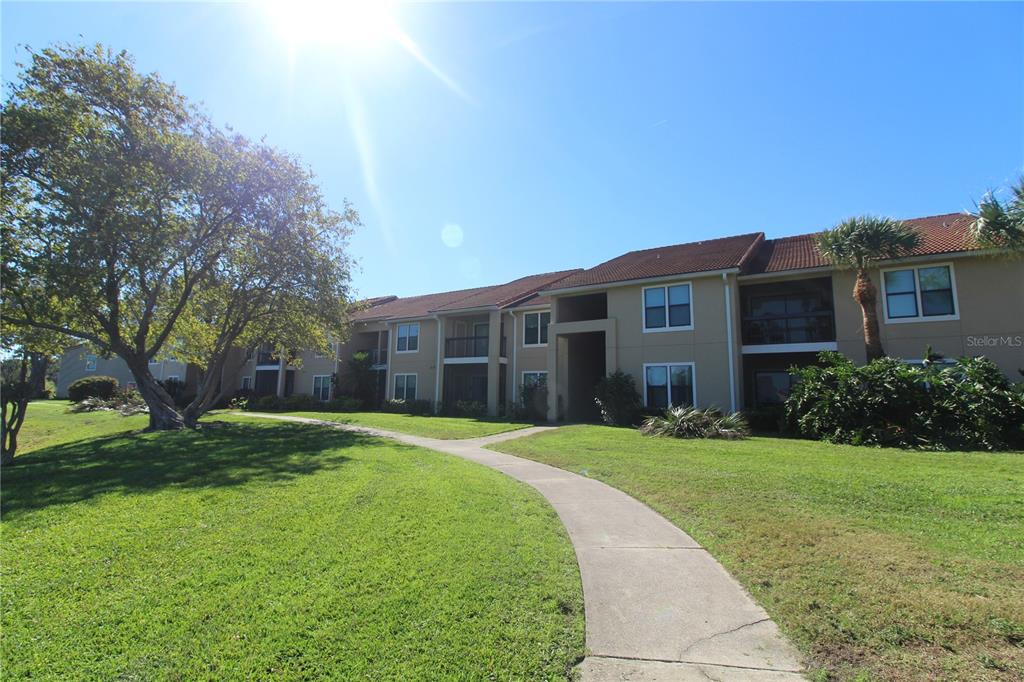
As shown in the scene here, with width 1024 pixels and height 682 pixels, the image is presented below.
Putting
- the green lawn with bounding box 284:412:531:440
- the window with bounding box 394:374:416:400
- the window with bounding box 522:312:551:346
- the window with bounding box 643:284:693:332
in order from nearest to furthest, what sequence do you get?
the green lawn with bounding box 284:412:531:440, the window with bounding box 643:284:693:332, the window with bounding box 522:312:551:346, the window with bounding box 394:374:416:400

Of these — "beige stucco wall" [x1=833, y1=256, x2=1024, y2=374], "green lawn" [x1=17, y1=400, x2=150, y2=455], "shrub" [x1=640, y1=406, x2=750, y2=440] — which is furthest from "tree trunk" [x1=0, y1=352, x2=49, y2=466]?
"beige stucco wall" [x1=833, y1=256, x2=1024, y2=374]

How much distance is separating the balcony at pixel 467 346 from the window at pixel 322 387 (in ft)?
31.2

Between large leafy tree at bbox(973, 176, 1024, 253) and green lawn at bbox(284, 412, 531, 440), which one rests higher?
large leafy tree at bbox(973, 176, 1024, 253)

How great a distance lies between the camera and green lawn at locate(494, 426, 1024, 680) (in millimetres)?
3225

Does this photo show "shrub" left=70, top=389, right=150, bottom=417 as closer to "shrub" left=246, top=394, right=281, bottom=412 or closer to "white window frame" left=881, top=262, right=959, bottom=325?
"shrub" left=246, top=394, right=281, bottom=412

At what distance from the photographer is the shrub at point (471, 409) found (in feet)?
78.6

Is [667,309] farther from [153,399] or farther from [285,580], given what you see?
[153,399]

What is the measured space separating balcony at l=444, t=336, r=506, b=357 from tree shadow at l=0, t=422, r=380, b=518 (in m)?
11.5

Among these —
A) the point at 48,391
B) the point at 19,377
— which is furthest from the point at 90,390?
the point at 19,377

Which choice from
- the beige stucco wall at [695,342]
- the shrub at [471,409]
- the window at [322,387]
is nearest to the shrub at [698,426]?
the beige stucco wall at [695,342]

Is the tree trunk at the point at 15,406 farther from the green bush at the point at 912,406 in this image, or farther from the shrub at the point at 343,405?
the green bush at the point at 912,406

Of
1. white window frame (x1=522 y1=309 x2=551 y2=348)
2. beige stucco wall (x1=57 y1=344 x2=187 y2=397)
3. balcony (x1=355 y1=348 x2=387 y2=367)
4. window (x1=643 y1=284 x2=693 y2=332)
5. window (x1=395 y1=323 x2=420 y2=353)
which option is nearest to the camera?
window (x1=643 y1=284 x2=693 y2=332)

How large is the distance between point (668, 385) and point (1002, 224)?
10276 mm

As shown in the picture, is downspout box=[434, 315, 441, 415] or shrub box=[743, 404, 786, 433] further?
downspout box=[434, 315, 441, 415]
